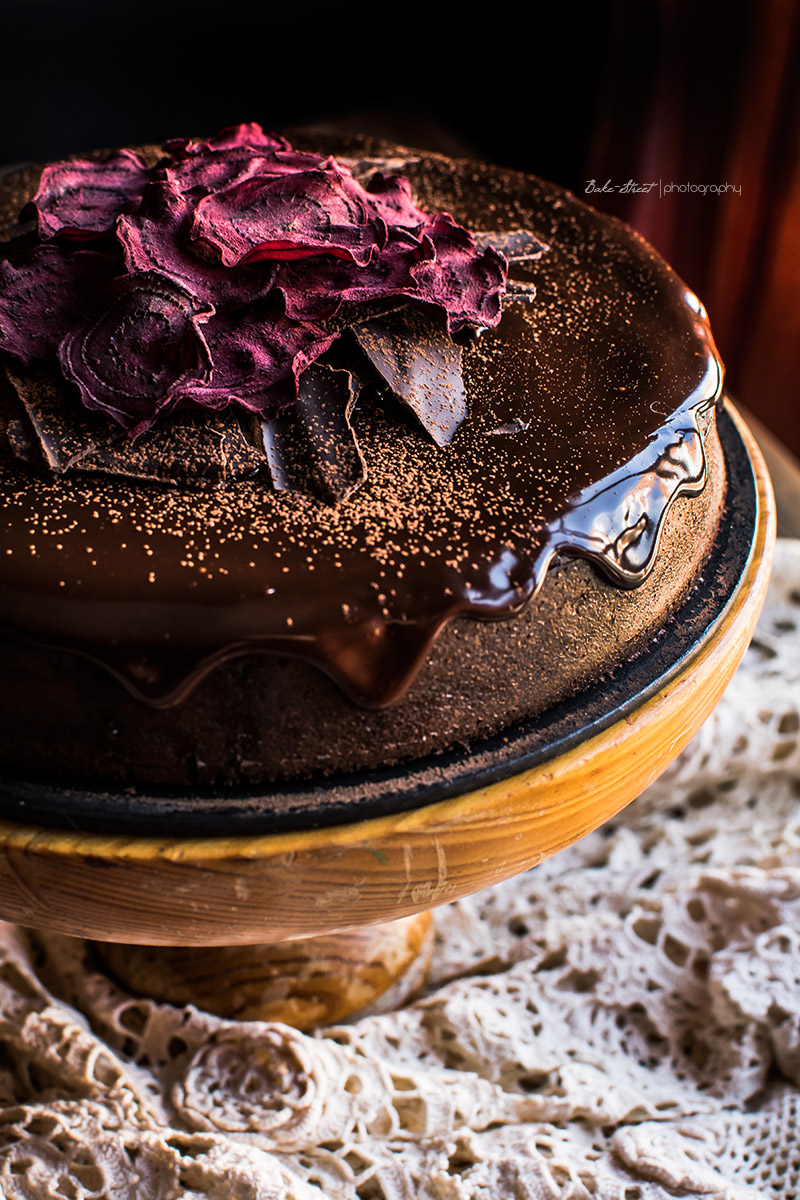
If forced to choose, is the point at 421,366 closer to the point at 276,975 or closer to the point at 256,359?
the point at 256,359

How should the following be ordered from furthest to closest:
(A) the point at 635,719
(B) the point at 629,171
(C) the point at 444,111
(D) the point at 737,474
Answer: (C) the point at 444,111
(B) the point at 629,171
(D) the point at 737,474
(A) the point at 635,719

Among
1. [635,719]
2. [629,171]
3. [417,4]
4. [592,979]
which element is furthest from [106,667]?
[417,4]

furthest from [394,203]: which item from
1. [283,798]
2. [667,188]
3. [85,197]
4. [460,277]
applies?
[667,188]

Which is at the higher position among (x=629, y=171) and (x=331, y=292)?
(x=331, y=292)

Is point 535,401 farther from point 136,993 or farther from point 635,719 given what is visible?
point 136,993

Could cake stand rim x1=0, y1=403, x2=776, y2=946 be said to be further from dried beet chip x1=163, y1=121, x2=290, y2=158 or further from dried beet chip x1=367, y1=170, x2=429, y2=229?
dried beet chip x1=163, y1=121, x2=290, y2=158

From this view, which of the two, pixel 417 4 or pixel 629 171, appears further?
pixel 417 4

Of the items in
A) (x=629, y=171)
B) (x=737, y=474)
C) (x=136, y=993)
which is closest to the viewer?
(x=737, y=474)

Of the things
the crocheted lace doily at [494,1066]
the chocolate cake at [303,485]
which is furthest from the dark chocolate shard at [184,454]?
the crocheted lace doily at [494,1066]
